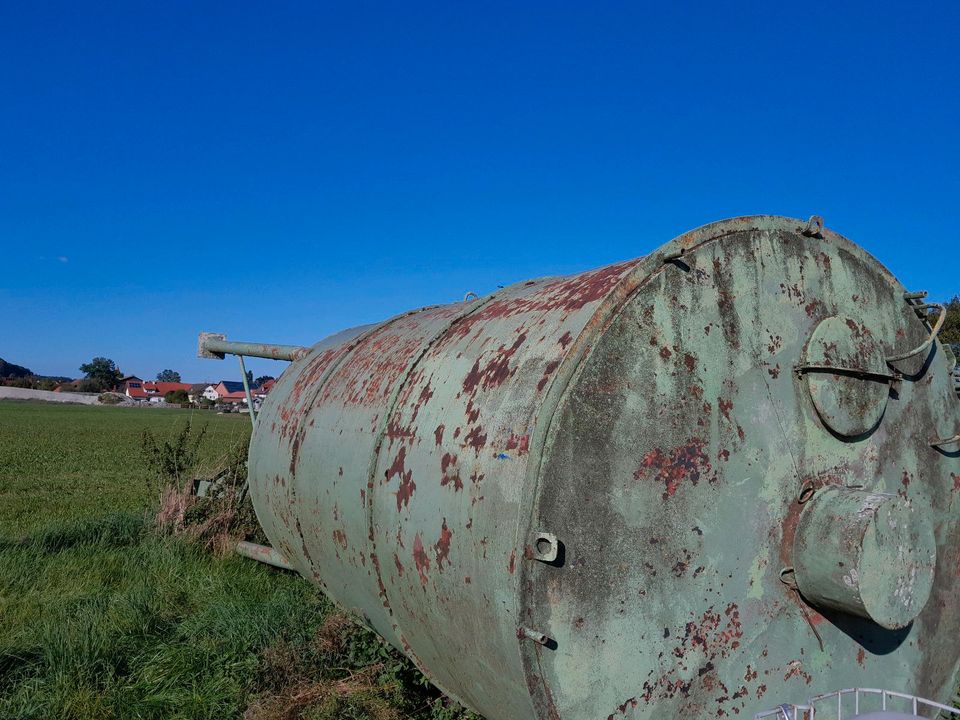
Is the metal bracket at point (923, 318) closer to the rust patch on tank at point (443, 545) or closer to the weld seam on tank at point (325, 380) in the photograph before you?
the rust patch on tank at point (443, 545)

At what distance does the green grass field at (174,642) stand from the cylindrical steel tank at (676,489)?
2.48 feet

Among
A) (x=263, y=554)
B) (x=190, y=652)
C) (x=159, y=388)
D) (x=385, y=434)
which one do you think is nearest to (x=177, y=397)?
(x=159, y=388)

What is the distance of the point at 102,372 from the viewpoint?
11381 centimetres

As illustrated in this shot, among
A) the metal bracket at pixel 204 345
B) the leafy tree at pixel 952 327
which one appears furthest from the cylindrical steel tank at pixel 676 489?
the leafy tree at pixel 952 327

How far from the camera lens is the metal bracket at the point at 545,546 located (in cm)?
204

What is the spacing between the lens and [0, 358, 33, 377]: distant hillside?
114 metres

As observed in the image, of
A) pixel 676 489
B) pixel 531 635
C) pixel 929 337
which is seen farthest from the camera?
pixel 929 337

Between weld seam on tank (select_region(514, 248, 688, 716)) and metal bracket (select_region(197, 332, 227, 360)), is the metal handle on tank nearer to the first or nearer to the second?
weld seam on tank (select_region(514, 248, 688, 716))

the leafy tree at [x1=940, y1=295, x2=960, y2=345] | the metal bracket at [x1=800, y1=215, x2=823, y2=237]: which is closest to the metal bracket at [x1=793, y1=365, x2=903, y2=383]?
the metal bracket at [x1=800, y1=215, x2=823, y2=237]

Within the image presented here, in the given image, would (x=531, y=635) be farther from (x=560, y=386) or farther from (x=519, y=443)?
(x=560, y=386)

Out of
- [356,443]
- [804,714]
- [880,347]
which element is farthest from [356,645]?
[880,347]

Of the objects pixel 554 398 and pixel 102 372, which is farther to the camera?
pixel 102 372

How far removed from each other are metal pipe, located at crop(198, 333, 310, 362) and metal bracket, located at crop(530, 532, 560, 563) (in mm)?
3608

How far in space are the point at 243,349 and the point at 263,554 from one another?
1.88 meters
